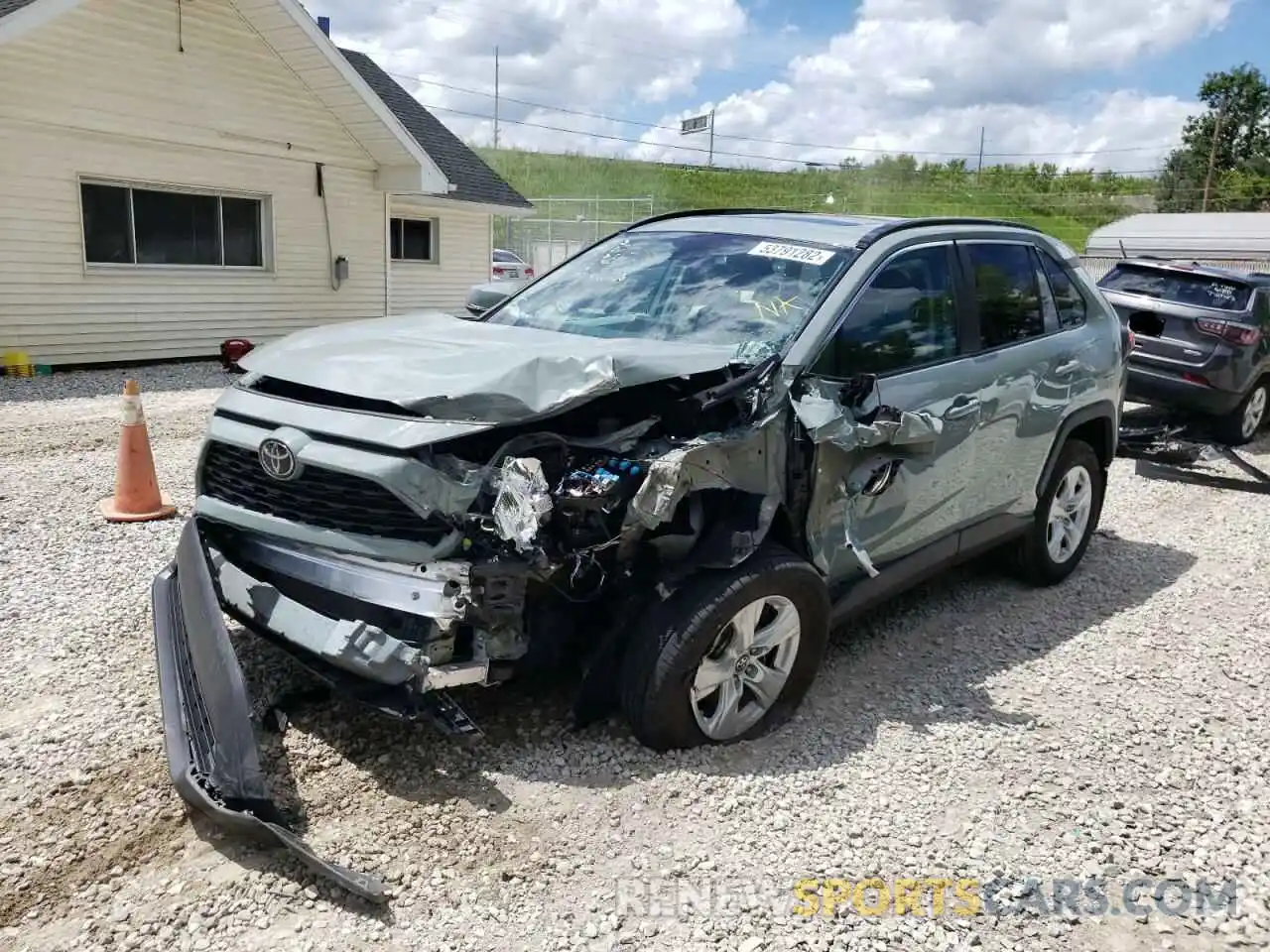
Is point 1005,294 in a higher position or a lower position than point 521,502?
higher

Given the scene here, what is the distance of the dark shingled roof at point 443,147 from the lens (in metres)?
16.6

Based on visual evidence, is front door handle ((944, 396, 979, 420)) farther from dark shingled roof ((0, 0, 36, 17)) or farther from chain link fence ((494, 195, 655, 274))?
chain link fence ((494, 195, 655, 274))

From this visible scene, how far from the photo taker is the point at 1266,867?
114 inches

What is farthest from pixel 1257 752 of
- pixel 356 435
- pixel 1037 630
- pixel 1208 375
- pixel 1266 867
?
pixel 1208 375

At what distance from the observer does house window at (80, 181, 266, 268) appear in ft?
38.4

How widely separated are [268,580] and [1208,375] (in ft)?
29.8

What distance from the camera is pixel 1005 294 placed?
181 inches

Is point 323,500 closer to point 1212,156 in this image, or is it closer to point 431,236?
point 431,236

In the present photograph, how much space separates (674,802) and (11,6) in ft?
38.8

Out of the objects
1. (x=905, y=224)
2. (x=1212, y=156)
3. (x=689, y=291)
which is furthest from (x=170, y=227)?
(x=1212, y=156)

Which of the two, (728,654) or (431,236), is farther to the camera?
(431,236)

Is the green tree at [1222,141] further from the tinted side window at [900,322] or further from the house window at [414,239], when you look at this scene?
the tinted side window at [900,322]

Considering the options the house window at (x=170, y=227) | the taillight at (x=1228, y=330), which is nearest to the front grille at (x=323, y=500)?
the taillight at (x=1228, y=330)

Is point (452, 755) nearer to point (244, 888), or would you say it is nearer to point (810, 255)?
point (244, 888)
